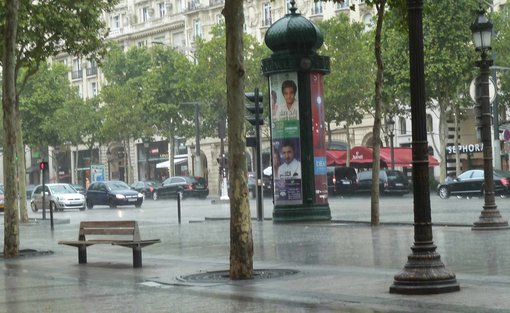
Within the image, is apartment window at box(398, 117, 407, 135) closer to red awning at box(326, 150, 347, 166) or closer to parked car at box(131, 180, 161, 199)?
red awning at box(326, 150, 347, 166)

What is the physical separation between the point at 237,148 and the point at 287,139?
13234 mm

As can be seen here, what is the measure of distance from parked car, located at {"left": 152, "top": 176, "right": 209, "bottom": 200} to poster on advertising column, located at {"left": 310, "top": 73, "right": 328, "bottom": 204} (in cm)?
3860

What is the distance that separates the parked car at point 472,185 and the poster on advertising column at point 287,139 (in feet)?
69.8

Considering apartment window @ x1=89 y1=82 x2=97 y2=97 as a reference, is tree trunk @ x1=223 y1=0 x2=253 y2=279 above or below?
below

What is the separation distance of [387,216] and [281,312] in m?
20.5

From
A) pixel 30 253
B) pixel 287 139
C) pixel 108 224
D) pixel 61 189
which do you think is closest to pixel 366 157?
pixel 61 189

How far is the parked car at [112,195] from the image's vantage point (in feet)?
182

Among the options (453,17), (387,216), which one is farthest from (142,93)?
(387,216)

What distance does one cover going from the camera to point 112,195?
55.3m

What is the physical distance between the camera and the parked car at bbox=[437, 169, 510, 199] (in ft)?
155

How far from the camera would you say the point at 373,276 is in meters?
14.2

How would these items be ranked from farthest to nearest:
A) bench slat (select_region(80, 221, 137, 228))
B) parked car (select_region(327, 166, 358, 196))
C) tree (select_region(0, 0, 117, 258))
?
1. parked car (select_region(327, 166, 358, 196))
2. tree (select_region(0, 0, 117, 258))
3. bench slat (select_region(80, 221, 137, 228))

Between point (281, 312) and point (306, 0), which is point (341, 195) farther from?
point (281, 312)

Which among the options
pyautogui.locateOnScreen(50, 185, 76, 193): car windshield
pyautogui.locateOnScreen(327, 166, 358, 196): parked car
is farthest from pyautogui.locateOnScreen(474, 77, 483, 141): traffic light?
pyautogui.locateOnScreen(327, 166, 358, 196): parked car
